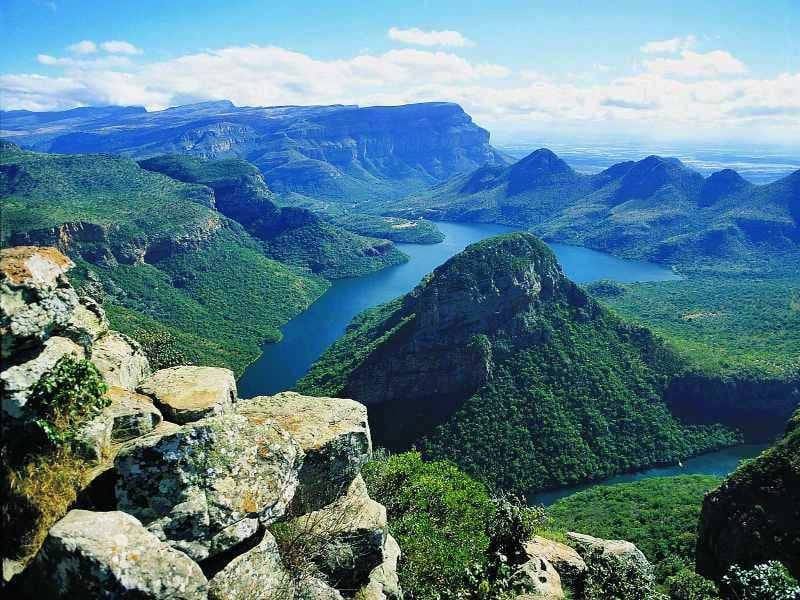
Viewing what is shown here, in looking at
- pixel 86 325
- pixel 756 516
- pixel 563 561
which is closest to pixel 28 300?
pixel 86 325

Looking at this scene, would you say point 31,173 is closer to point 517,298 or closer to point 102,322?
point 517,298

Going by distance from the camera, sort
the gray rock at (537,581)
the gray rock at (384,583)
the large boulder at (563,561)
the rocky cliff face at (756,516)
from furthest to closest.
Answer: the rocky cliff face at (756,516)
the large boulder at (563,561)
the gray rock at (537,581)
the gray rock at (384,583)

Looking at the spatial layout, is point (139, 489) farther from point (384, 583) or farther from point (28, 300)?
point (384, 583)

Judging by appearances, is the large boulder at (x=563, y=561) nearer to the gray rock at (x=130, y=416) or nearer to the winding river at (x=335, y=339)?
the gray rock at (x=130, y=416)

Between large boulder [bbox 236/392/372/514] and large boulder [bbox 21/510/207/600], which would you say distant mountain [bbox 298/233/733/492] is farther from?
large boulder [bbox 21/510/207/600]

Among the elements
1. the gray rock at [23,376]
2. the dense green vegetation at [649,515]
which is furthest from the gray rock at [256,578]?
the dense green vegetation at [649,515]
